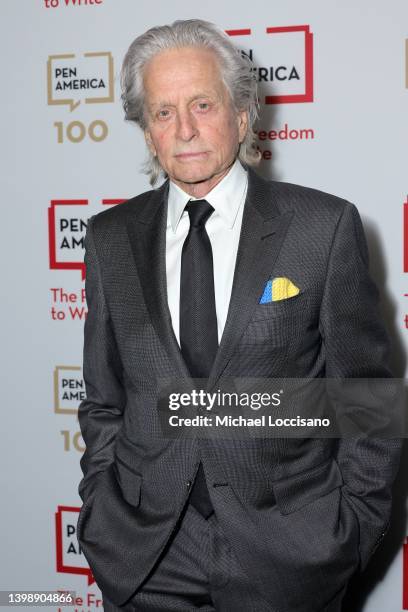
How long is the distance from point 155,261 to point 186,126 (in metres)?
0.27

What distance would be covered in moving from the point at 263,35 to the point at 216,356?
3.66 ft

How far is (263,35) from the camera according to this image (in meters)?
2.22

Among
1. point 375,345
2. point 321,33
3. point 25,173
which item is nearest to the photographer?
point 375,345

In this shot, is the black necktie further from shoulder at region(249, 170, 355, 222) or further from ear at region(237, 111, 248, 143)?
ear at region(237, 111, 248, 143)

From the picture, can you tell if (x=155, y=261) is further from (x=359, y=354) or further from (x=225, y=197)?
(x=359, y=354)

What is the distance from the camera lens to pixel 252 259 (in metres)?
1.53

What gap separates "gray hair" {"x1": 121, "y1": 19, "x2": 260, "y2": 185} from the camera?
1.60 meters

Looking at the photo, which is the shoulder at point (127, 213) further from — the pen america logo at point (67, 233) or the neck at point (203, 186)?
the pen america logo at point (67, 233)

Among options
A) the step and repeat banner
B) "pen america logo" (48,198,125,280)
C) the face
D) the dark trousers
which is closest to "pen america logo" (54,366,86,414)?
the step and repeat banner

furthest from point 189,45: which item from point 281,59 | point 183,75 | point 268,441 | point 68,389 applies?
point 68,389

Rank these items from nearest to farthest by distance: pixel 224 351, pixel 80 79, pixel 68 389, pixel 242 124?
pixel 224 351
pixel 242 124
pixel 80 79
pixel 68 389

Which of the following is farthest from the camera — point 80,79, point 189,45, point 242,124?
point 80,79

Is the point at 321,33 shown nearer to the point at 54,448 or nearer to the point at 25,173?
the point at 25,173

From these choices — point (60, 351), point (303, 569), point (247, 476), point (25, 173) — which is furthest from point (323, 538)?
point (25, 173)
